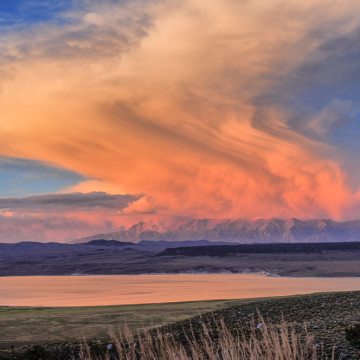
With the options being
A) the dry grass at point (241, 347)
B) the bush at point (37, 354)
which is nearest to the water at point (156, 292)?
the bush at point (37, 354)

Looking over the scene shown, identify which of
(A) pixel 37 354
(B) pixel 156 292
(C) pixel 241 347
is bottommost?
(B) pixel 156 292

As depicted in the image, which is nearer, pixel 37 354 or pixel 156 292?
pixel 37 354

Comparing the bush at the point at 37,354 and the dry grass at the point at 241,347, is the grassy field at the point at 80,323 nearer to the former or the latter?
the bush at the point at 37,354

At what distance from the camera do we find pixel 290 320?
1739cm

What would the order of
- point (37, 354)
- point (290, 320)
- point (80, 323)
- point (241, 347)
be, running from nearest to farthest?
point (241, 347), point (37, 354), point (290, 320), point (80, 323)

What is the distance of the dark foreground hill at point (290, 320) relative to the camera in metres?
14.3

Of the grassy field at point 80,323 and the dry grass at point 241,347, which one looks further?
the grassy field at point 80,323

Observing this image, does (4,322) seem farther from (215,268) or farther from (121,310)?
(215,268)

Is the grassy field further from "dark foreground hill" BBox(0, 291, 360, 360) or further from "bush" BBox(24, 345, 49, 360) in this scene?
"bush" BBox(24, 345, 49, 360)

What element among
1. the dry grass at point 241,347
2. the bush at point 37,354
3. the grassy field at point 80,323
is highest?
the dry grass at point 241,347

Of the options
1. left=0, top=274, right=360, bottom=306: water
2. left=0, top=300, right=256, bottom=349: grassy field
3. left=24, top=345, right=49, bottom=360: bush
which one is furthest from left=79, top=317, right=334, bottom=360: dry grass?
left=0, top=274, right=360, bottom=306: water

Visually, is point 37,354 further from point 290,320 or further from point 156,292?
point 156,292

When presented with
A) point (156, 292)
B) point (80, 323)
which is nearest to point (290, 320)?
point (80, 323)

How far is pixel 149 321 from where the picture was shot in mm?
24047
